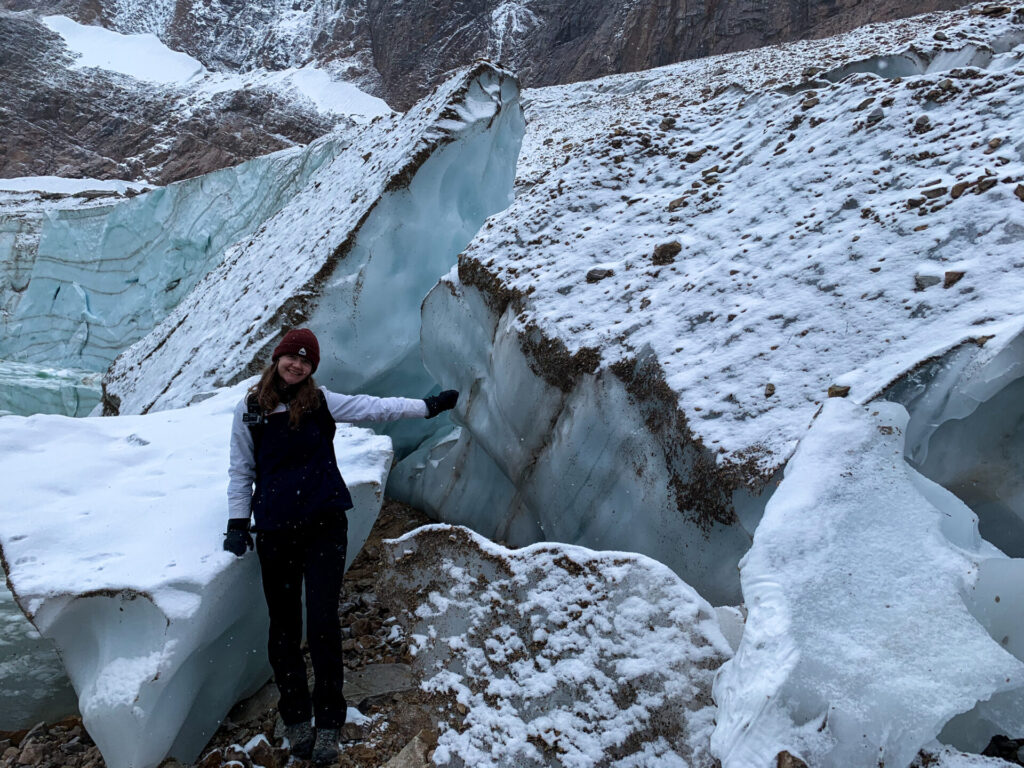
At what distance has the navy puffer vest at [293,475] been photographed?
2.41 metres

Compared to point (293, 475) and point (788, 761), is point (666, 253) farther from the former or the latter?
point (788, 761)

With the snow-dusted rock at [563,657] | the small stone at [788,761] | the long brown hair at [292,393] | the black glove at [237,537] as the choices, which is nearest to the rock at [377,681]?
the snow-dusted rock at [563,657]

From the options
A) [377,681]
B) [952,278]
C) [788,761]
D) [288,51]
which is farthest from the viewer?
[288,51]

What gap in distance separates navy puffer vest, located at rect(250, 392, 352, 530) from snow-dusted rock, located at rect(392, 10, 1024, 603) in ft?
4.46

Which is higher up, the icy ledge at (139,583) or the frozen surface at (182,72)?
the frozen surface at (182,72)

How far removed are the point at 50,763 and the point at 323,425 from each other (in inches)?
63.3

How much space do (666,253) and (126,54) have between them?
154 ft

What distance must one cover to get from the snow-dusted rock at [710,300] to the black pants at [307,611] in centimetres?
141

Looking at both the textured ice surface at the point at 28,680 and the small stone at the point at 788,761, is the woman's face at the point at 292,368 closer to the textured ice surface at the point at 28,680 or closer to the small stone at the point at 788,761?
the textured ice surface at the point at 28,680

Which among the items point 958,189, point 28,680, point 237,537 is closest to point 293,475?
point 237,537

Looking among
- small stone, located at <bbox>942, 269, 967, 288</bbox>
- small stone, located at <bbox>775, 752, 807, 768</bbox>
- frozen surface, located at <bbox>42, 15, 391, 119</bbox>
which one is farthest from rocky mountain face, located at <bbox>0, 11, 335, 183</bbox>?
small stone, located at <bbox>775, 752, 807, 768</bbox>

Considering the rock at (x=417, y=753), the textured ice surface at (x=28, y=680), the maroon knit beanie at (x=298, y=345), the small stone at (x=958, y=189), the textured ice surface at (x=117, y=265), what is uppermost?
the small stone at (x=958, y=189)

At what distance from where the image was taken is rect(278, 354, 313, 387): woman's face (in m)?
2.52

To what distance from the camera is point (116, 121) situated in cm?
3288
